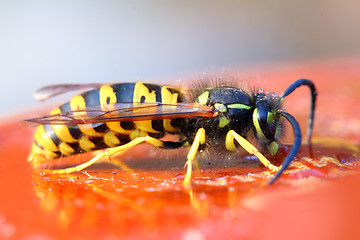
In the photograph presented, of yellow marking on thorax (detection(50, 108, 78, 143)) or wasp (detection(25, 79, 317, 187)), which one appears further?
yellow marking on thorax (detection(50, 108, 78, 143))

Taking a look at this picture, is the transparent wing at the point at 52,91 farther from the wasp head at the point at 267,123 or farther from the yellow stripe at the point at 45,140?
the wasp head at the point at 267,123

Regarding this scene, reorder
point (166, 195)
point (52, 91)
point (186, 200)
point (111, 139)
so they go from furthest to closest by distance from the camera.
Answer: point (52, 91)
point (111, 139)
point (166, 195)
point (186, 200)

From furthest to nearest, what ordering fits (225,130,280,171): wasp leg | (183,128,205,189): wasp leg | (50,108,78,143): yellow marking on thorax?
1. (50,108,78,143): yellow marking on thorax
2. (225,130,280,171): wasp leg
3. (183,128,205,189): wasp leg

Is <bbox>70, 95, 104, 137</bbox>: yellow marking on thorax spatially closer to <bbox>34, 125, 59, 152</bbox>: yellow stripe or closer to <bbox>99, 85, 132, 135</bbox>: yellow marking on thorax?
<bbox>99, 85, 132, 135</bbox>: yellow marking on thorax

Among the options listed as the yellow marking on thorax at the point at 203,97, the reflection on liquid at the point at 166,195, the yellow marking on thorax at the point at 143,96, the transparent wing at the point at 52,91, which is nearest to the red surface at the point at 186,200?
Answer: the reflection on liquid at the point at 166,195

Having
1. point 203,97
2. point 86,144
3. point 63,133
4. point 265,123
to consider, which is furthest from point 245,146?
point 63,133

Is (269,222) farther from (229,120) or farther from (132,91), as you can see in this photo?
(132,91)

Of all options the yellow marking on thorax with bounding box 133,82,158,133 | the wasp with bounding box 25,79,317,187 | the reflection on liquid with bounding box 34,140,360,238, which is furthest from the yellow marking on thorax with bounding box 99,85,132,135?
the reflection on liquid with bounding box 34,140,360,238

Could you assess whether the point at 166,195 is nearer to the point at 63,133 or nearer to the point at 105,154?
the point at 105,154

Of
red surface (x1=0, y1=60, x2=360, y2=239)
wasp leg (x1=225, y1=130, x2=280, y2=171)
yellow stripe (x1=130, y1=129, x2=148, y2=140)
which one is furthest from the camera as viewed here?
yellow stripe (x1=130, y1=129, x2=148, y2=140)
